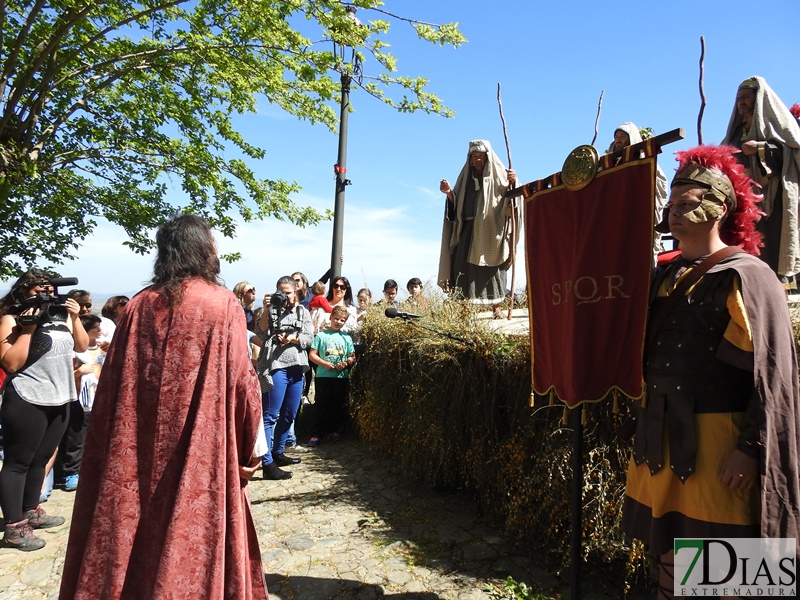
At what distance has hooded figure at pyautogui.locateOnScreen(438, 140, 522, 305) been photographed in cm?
567

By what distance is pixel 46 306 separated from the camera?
3840 millimetres

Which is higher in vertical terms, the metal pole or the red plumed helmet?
the metal pole

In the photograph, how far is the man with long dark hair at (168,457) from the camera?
2.17 metres

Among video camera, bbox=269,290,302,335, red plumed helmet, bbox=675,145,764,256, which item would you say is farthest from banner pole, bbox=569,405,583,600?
video camera, bbox=269,290,302,335

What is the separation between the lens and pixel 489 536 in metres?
3.98

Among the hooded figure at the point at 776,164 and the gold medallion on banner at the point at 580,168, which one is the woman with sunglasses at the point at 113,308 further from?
the hooded figure at the point at 776,164

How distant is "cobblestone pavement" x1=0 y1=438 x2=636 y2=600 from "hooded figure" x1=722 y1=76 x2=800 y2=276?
3165 millimetres

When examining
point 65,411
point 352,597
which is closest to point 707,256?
point 352,597

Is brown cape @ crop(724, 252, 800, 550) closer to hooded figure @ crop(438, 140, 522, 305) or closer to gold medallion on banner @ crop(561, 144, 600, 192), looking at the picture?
gold medallion on banner @ crop(561, 144, 600, 192)

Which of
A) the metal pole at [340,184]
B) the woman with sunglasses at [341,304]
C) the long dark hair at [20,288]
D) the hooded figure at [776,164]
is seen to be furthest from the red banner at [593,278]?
the metal pole at [340,184]

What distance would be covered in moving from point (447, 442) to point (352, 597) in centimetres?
161

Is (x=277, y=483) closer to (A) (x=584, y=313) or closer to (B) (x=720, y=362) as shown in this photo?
(A) (x=584, y=313)

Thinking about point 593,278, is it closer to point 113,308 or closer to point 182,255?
point 182,255

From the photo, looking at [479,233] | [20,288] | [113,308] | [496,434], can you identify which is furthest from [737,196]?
[113,308]
